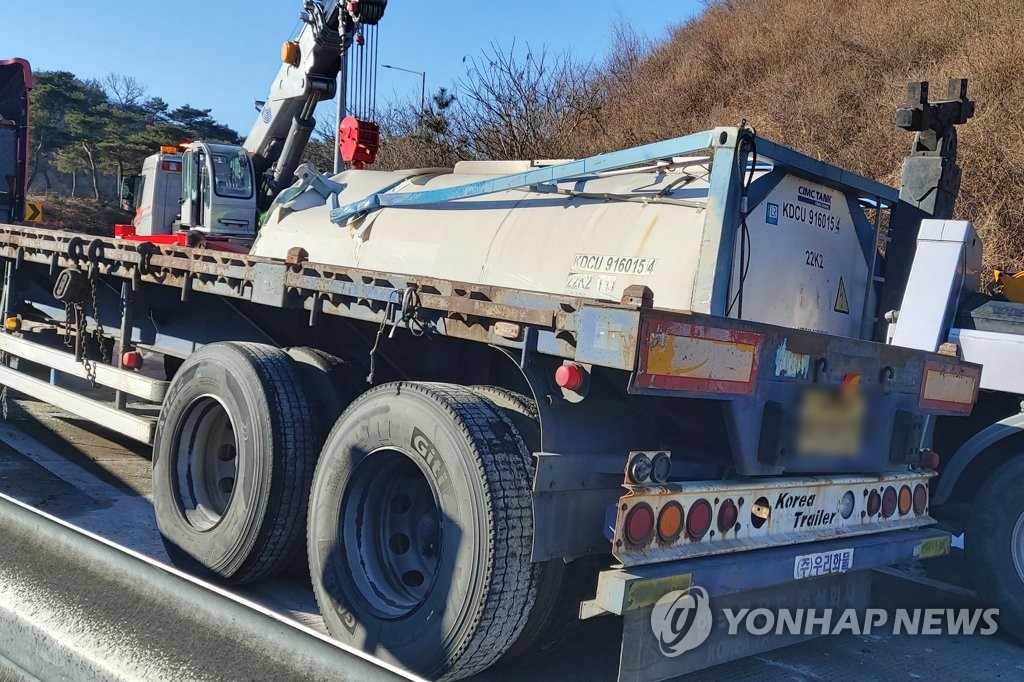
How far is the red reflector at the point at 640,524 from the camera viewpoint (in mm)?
3250

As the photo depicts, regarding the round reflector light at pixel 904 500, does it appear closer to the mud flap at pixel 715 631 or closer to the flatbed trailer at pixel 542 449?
the flatbed trailer at pixel 542 449

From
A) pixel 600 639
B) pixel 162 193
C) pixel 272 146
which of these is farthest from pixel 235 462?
pixel 162 193

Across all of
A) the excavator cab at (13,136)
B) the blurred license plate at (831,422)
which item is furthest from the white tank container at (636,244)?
the excavator cab at (13,136)

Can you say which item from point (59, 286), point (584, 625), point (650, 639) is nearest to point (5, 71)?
point (59, 286)

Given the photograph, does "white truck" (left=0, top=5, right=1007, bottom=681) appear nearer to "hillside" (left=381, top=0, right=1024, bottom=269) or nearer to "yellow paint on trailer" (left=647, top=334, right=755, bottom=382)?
"yellow paint on trailer" (left=647, top=334, right=755, bottom=382)

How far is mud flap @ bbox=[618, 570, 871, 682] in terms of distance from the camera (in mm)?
3270

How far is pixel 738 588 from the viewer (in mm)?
3574

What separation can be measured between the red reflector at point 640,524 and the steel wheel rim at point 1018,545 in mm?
2534

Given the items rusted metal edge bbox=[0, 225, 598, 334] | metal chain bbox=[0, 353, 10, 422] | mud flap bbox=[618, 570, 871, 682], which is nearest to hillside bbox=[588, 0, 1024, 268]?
mud flap bbox=[618, 570, 871, 682]

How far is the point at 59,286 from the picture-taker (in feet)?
21.7

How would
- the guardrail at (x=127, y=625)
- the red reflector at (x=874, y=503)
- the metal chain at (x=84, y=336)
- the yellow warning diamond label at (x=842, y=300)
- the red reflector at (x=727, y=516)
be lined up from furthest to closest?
1. the metal chain at (x=84, y=336)
2. the yellow warning diamond label at (x=842, y=300)
3. the red reflector at (x=874, y=503)
4. the red reflector at (x=727, y=516)
5. the guardrail at (x=127, y=625)

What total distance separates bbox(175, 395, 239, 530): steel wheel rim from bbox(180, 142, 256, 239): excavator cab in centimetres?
566

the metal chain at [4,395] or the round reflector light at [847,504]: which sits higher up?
the round reflector light at [847,504]

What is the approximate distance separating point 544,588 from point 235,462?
2.10 m
